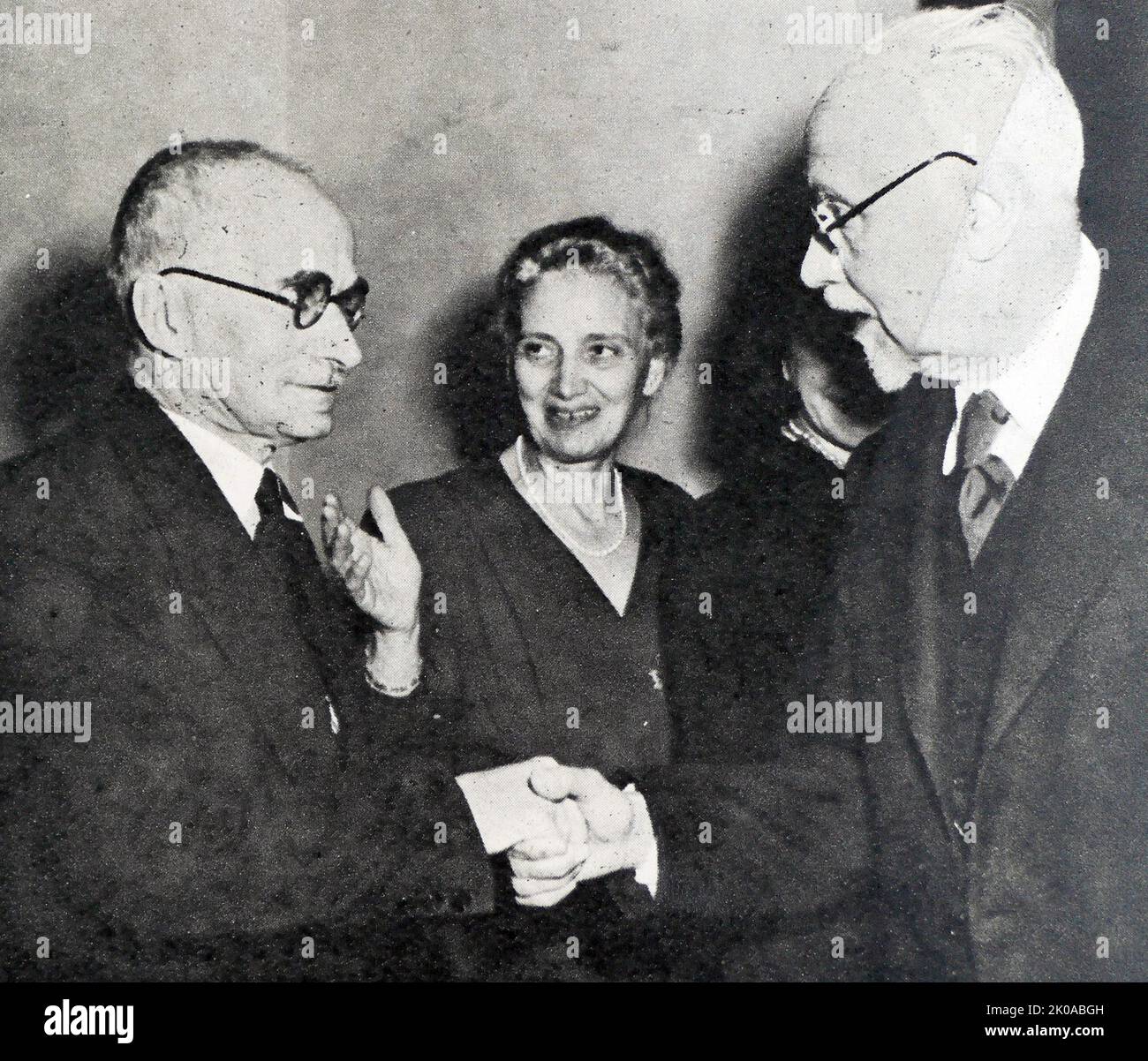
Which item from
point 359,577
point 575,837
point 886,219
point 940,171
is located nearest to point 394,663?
point 359,577

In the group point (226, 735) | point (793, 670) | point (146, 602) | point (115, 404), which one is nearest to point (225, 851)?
point (226, 735)

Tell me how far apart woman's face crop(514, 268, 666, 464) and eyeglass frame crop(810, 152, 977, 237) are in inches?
16.4

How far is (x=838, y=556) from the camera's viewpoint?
3004 millimetres

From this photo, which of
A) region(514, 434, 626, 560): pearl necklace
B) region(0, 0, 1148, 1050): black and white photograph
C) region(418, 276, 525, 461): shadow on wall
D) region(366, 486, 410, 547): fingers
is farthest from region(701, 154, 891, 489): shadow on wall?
region(366, 486, 410, 547): fingers

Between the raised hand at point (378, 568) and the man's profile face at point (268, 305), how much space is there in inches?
8.6

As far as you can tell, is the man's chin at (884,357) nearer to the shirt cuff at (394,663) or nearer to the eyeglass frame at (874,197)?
the eyeglass frame at (874,197)

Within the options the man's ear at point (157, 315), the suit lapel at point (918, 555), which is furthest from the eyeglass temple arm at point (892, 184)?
the man's ear at point (157, 315)

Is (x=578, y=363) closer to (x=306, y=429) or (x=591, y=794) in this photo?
(x=306, y=429)

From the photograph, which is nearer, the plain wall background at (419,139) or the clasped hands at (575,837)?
the clasped hands at (575,837)

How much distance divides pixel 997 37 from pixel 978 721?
4.59 ft

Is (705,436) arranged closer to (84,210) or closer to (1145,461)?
(1145,461)

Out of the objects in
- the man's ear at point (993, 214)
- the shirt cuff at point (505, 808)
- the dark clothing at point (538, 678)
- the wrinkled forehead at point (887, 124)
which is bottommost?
the shirt cuff at point (505, 808)

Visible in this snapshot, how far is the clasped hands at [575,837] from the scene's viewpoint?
287cm

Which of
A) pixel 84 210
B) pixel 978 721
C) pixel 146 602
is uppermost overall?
pixel 84 210
